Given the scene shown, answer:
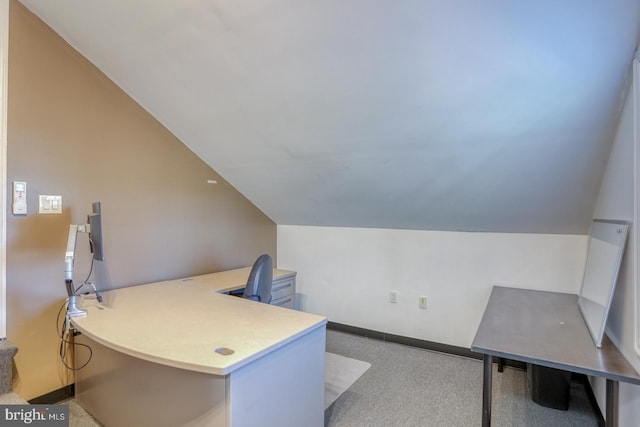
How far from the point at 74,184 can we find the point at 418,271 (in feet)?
9.14

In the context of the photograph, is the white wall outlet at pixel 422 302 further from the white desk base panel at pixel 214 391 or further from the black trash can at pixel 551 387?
the white desk base panel at pixel 214 391

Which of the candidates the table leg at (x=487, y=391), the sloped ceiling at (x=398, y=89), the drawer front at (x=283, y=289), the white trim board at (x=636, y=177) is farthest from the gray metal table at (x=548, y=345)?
the drawer front at (x=283, y=289)

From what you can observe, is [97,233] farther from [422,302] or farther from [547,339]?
[422,302]

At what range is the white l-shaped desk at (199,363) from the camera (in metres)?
1.28

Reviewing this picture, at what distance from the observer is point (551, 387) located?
82.2 inches

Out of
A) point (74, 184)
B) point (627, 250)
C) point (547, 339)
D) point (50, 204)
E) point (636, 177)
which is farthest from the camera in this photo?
point (74, 184)

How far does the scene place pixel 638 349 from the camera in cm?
124

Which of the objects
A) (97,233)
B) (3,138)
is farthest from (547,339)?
(3,138)

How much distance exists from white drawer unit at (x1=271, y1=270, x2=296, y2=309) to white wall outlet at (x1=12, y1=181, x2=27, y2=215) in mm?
1864

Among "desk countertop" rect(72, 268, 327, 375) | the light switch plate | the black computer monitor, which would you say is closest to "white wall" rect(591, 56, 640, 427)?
"desk countertop" rect(72, 268, 327, 375)

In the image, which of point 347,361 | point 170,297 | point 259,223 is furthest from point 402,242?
point 170,297

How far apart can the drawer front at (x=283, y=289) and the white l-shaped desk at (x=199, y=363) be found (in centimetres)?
100

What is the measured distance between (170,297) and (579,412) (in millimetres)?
2702

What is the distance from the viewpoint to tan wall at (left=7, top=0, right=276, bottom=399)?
194 cm
